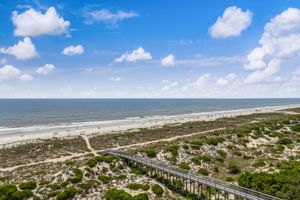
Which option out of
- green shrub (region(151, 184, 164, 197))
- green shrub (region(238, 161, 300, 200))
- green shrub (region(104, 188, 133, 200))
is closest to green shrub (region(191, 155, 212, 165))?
green shrub (region(238, 161, 300, 200))

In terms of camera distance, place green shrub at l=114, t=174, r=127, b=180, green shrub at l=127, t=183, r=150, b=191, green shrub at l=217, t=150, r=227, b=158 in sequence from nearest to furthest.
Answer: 1. green shrub at l=127, t=183, r=150, b=191
2. green shrub at l=114, t=174, r=127, b=180
3. green shrub at l=217, t=150, r=227, b=158

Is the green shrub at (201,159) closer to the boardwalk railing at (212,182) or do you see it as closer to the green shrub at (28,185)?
the boardwalk railing at (212,182)

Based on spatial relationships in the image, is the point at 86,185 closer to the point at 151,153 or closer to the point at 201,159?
the point at 151,153

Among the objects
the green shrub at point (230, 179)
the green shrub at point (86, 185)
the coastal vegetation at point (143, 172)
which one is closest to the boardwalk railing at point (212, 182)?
the coastal vegetation at point (143, 172)

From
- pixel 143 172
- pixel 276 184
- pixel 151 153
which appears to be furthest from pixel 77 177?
pixel 276 184

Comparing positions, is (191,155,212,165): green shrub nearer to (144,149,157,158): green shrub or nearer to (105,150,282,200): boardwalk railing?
(144,149,157,158): green shrub

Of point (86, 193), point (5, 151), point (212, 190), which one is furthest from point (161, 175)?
point (5, 151)

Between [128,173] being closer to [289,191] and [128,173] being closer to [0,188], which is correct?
[0,188]
